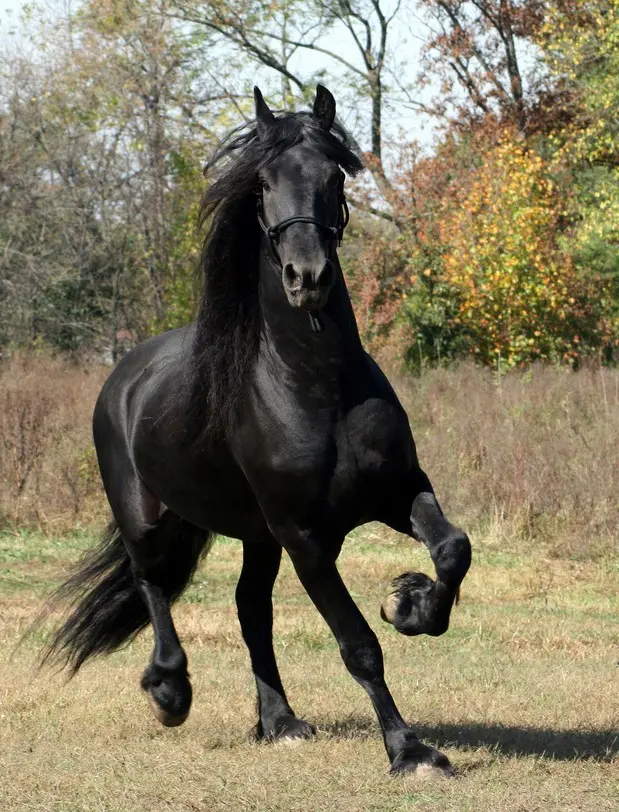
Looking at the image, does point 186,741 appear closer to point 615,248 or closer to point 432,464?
point 432,464

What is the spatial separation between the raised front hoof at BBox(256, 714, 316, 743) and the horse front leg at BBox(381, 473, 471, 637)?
1080 millimetres

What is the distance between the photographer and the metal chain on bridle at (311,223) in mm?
4492

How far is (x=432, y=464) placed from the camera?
14539mm

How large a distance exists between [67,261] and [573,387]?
733 inches

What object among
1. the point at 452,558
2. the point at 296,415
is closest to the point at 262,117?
the point at 296,415

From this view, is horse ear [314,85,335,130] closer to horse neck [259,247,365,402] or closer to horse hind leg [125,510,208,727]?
horse neck [259,247,365,402]

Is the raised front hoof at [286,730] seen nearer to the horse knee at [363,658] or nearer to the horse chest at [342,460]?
the horse knee at [363,658]

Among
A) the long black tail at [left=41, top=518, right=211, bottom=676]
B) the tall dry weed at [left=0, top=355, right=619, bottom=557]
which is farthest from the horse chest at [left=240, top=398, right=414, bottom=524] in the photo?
the tall dry weed at [left=0, top=355, right=619, bottom=557]

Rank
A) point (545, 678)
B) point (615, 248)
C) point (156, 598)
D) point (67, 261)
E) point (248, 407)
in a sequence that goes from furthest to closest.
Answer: point (67, 261), point (615, 248), point (545, 678), point (156, 598), point (248, 407)

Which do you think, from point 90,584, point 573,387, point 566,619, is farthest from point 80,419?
point 90,584

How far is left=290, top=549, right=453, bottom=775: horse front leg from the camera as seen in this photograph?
4660 mm

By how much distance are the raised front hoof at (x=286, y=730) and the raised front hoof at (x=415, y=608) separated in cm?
107

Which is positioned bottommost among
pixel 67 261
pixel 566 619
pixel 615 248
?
pixel 566 619

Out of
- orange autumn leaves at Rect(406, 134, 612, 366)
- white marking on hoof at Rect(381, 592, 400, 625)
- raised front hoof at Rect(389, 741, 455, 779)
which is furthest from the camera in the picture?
orange autumn leaves at Rect(406, 134, 612, 366)
